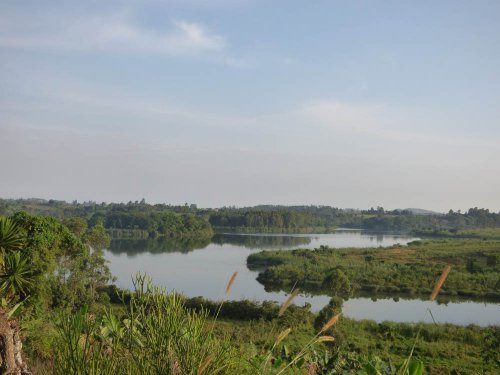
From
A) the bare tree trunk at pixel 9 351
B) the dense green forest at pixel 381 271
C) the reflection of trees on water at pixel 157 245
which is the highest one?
the bare tree trunk at pixel 9 351

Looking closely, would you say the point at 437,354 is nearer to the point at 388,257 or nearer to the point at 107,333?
the point at 107,333

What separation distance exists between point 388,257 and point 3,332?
163 ft

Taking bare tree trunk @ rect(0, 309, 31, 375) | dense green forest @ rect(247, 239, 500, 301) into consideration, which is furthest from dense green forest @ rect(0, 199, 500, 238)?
bare tree trunk @ rect(0, 309, 31, 375)

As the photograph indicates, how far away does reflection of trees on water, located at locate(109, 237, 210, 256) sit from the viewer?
210ft

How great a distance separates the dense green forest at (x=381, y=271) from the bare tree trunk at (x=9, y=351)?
92.7 feet

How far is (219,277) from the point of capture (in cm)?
4259

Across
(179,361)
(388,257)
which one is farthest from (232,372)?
(388,257)

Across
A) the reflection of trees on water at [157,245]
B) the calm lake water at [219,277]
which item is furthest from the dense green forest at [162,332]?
the reflection of trees on water at [157,245]

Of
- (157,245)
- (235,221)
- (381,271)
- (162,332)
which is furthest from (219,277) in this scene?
(235,221)

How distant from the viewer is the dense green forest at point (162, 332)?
2512mm

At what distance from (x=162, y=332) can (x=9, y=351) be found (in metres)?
1.45

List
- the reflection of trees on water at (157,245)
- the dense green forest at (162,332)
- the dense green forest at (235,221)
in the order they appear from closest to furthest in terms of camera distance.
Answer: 1. the dense green forest at (162,332)
2. the reflection of trees on water at (157,245)
3. the dense green forest at (235,221)

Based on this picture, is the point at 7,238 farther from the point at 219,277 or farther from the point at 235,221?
the point at 235,221

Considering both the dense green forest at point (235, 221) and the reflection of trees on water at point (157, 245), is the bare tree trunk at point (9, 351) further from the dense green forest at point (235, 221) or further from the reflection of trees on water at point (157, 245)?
the dense green forest at point (235, 221)
